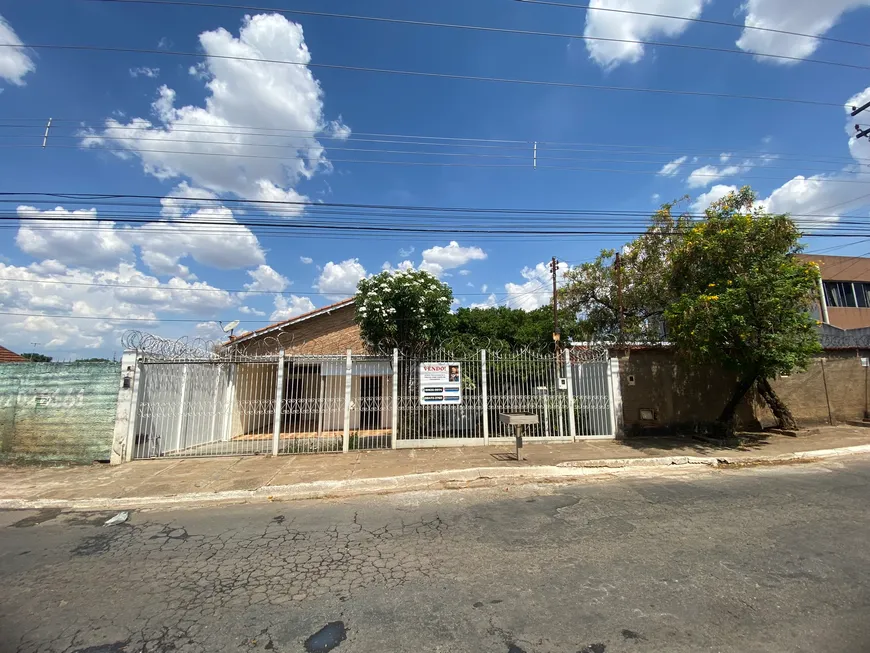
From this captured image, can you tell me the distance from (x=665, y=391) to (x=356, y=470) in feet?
27.7

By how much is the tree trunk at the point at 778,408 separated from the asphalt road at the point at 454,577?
651 centimetres

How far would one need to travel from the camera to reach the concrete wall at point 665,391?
444 inches

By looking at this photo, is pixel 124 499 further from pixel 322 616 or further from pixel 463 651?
pixel 463 651

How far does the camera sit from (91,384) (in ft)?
30.7

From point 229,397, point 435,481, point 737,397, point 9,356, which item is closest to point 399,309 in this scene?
point 229,397

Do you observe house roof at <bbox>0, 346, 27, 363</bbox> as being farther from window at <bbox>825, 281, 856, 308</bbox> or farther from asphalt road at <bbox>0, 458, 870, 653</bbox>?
window at <bbox>825, 281, 856, 308</bbox>

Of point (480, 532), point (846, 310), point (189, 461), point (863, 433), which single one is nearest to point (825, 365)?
point (863, 433)

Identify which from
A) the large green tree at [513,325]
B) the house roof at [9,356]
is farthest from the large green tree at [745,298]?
the house roof at [9,356]

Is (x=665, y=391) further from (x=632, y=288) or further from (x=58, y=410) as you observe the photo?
(x=58, y=410)

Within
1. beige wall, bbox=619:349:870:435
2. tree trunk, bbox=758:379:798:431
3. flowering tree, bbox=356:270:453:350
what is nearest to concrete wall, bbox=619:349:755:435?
beige wall, bbox=619:349:870:435

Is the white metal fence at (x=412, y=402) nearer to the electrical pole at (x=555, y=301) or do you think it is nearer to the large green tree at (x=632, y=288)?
the large green tree at (x=632, y=288)

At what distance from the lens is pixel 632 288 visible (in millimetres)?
17984

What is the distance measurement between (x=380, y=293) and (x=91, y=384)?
24.6 ft

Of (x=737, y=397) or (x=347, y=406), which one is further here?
(x=737, y=397)
